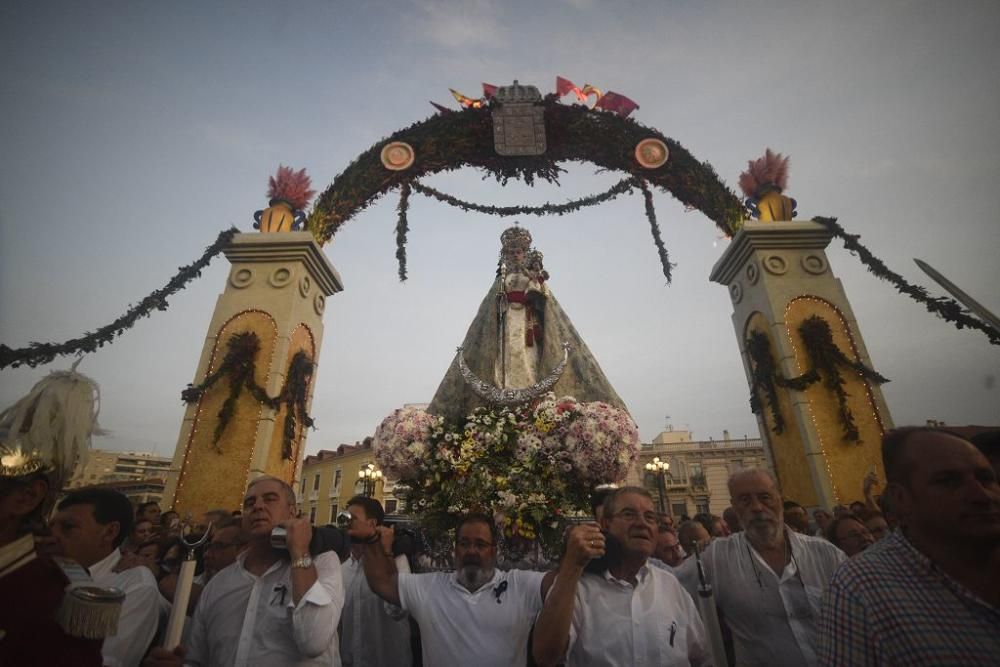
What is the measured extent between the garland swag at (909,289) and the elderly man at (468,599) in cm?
899

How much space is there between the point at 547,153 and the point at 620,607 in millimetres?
10678

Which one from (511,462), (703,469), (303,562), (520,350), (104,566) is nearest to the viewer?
(303,562)

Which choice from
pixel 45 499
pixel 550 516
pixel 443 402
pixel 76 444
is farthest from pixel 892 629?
pixel 443 402

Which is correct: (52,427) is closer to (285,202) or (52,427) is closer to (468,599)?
(468,599)

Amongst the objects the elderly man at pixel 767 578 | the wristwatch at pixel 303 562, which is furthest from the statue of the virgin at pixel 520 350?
the wristwatch at pixel 303 562

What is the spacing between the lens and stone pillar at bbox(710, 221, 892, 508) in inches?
305

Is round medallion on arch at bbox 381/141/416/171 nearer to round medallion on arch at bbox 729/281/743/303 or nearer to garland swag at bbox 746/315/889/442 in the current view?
round medallion on arch at bbox 729/281/743/303

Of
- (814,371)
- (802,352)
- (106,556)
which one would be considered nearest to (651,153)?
(802,352)

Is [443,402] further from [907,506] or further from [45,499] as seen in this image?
[907,506]

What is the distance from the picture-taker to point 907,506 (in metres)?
1.67

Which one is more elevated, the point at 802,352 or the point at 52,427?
the point at 802,352

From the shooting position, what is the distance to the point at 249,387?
26.0 feet

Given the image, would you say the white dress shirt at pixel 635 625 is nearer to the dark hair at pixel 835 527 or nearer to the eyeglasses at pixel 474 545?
the eyeglasses at pixel 474 545

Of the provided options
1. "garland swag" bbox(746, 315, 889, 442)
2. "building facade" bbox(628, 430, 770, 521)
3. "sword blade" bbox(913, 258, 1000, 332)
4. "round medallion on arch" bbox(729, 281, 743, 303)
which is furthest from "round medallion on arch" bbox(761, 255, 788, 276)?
"building facade" bbox(628, 430, 770, 521)
